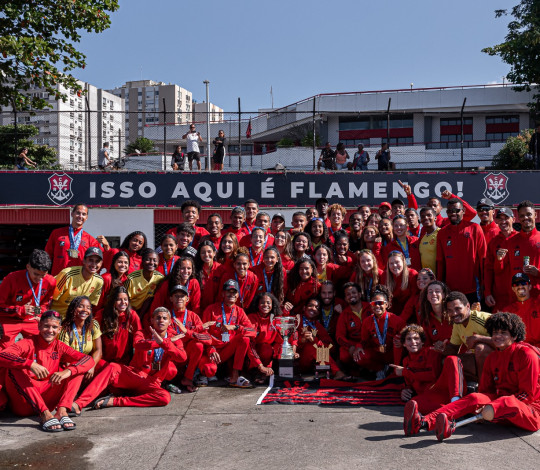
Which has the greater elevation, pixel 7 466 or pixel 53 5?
pixel 53 5

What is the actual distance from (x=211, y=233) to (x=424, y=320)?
10.9ft

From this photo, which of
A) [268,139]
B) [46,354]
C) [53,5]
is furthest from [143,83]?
[46,354]

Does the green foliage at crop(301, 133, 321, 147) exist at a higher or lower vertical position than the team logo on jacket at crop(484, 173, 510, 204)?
higher

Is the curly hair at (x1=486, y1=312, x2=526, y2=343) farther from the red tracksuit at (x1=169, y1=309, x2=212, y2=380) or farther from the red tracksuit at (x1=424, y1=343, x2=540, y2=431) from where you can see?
the red tracksuit at (x1=169, y1=309, x2=212, y2=380)

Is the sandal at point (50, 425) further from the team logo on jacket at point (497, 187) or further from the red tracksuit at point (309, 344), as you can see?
the team logo on jacket at point (497, 187)

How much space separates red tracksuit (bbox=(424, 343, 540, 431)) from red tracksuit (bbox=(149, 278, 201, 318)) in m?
3.32

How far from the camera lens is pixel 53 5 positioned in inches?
510

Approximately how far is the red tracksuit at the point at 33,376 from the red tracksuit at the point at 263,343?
1963 millimetres

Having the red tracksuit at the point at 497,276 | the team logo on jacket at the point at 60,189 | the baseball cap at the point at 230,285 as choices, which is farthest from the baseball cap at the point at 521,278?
the team logo on jacket at the point at 60,189

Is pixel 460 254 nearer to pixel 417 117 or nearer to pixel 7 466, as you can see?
pixel 7 466

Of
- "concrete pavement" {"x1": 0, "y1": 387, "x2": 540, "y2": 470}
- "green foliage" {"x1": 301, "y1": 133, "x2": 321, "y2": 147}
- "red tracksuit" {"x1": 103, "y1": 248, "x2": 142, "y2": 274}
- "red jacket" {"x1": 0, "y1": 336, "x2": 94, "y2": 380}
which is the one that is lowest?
"concrete pavement" {"x1": 0, "y1": 387, "x2": 540, "y2": 470}

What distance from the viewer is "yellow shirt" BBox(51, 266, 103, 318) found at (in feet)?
21.9

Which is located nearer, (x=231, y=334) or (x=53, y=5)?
(x=231, y=334)

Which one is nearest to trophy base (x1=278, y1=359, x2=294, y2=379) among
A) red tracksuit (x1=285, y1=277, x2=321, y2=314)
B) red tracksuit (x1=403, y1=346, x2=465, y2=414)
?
red tracksuit (x1=285, y1=277, x2=321, y2=314)
